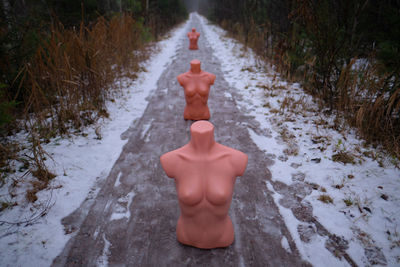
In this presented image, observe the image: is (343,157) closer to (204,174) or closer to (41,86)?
(204,174)

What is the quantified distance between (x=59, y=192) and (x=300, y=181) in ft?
8.12

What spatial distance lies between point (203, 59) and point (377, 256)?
23.1ft

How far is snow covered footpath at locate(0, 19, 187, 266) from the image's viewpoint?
5.61ft

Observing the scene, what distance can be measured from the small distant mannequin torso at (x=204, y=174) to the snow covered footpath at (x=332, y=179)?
81 centimetres

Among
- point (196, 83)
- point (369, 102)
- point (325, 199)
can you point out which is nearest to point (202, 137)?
point (325, 199)

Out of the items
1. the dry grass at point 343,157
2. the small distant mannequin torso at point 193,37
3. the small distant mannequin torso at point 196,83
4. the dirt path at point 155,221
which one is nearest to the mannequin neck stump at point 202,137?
the dirt path at point 155,221

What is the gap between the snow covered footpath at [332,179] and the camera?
172 cm

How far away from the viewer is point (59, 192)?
87.4 inches

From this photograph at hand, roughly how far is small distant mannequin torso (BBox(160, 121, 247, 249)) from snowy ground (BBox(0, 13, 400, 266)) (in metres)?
0.80

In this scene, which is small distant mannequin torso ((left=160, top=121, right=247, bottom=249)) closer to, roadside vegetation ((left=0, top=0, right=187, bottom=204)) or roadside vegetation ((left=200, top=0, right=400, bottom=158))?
roadside vegetation ((left=0, top=0, right=187, bottom=204))

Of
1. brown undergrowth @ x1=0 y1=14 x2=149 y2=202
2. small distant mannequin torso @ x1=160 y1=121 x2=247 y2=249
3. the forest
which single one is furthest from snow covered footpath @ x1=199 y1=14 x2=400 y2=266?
brown undergrowth @ x1=0 y1=14 x2=149 y2=202

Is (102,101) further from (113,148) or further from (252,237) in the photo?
(252,237)

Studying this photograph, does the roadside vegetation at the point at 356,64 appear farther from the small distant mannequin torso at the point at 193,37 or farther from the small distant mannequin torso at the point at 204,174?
the small distant mannequin torso at the point at 193,37

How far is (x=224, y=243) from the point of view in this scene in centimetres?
172
